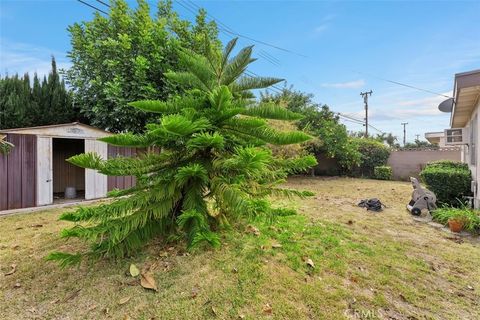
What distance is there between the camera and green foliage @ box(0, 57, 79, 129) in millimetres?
7820

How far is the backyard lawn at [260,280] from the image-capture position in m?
2.17

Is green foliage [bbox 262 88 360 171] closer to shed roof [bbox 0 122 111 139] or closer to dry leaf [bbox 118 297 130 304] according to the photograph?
shed roof [bbox 0 122 111 139]

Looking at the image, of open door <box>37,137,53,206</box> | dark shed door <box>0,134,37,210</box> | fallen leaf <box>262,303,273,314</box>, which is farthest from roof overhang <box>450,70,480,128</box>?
dark shed door <box>0,134,37,210</box>

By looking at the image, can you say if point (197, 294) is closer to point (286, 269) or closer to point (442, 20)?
point (286, 269)

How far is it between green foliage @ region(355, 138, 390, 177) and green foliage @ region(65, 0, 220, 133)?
11919 mm

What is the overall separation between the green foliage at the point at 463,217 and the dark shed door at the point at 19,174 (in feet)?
30.6

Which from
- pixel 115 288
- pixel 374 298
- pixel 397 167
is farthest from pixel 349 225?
pixel 397 167

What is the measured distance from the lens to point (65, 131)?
21.8 feet

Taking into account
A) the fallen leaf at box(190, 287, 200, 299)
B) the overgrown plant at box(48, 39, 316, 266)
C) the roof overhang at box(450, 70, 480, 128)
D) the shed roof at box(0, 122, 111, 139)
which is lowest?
the fallen leaf at box(190, 287, 200, 299)

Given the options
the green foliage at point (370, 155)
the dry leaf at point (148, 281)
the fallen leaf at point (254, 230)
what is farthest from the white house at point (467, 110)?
the dry leaf at point (148, 281)

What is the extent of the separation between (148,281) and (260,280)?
3.72 ft

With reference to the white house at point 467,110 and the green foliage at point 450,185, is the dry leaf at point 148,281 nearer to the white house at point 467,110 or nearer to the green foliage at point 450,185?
the white house at point 467,110

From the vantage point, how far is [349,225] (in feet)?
15.6

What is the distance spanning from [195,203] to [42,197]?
19.2 feet
